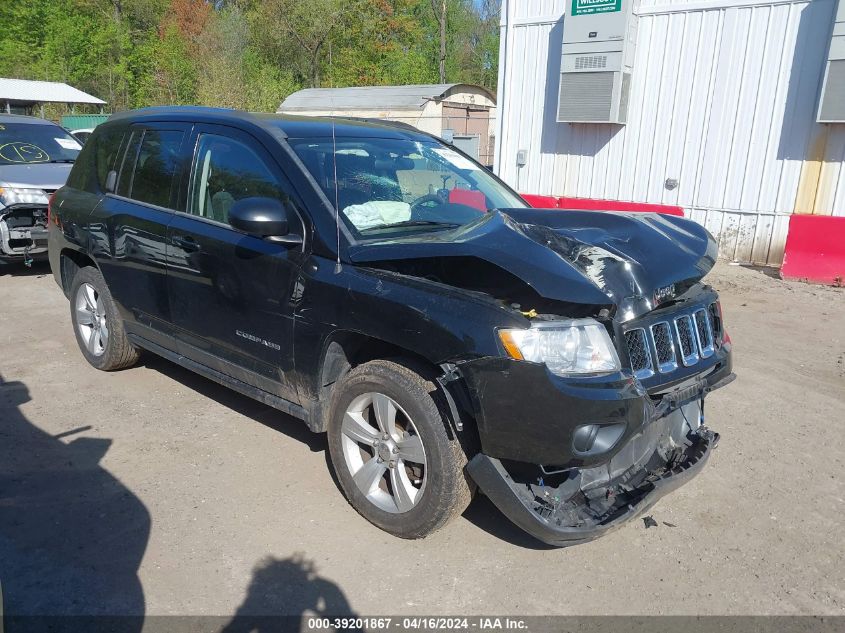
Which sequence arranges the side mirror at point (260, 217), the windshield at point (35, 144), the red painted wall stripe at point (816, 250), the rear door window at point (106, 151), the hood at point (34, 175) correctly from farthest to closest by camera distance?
the windshield at point (35, 144), the red painted wall stripe at point (816, 250), the hood at point (34, 175), the rear door window at point (106, 151), the side mirror at point (260, 217)

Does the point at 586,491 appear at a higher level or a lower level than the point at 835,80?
lower

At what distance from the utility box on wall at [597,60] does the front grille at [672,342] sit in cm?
863

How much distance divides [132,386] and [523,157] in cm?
937

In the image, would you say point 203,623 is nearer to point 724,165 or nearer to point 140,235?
point 140,235

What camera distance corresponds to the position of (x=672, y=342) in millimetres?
2889

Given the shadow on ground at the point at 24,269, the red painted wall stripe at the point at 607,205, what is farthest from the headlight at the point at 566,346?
the shadow on ground at the point at 24,269

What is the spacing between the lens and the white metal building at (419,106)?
2441cm

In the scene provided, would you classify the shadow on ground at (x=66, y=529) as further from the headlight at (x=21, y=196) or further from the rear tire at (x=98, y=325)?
the headlight at (x=21, y=196)

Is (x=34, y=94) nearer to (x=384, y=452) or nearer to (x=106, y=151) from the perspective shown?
(x=106, y=151)

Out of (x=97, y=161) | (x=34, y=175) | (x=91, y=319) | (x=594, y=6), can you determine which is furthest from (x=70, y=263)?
(x=594, y=6)

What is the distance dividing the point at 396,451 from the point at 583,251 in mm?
1226

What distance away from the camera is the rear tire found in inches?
193

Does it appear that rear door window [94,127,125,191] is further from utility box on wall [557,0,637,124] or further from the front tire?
utility box on wall [557,0,637,124]

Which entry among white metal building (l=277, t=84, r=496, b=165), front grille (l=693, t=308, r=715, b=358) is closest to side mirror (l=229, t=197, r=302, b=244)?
front grille (l=693, t=308, r=715, b=358)
